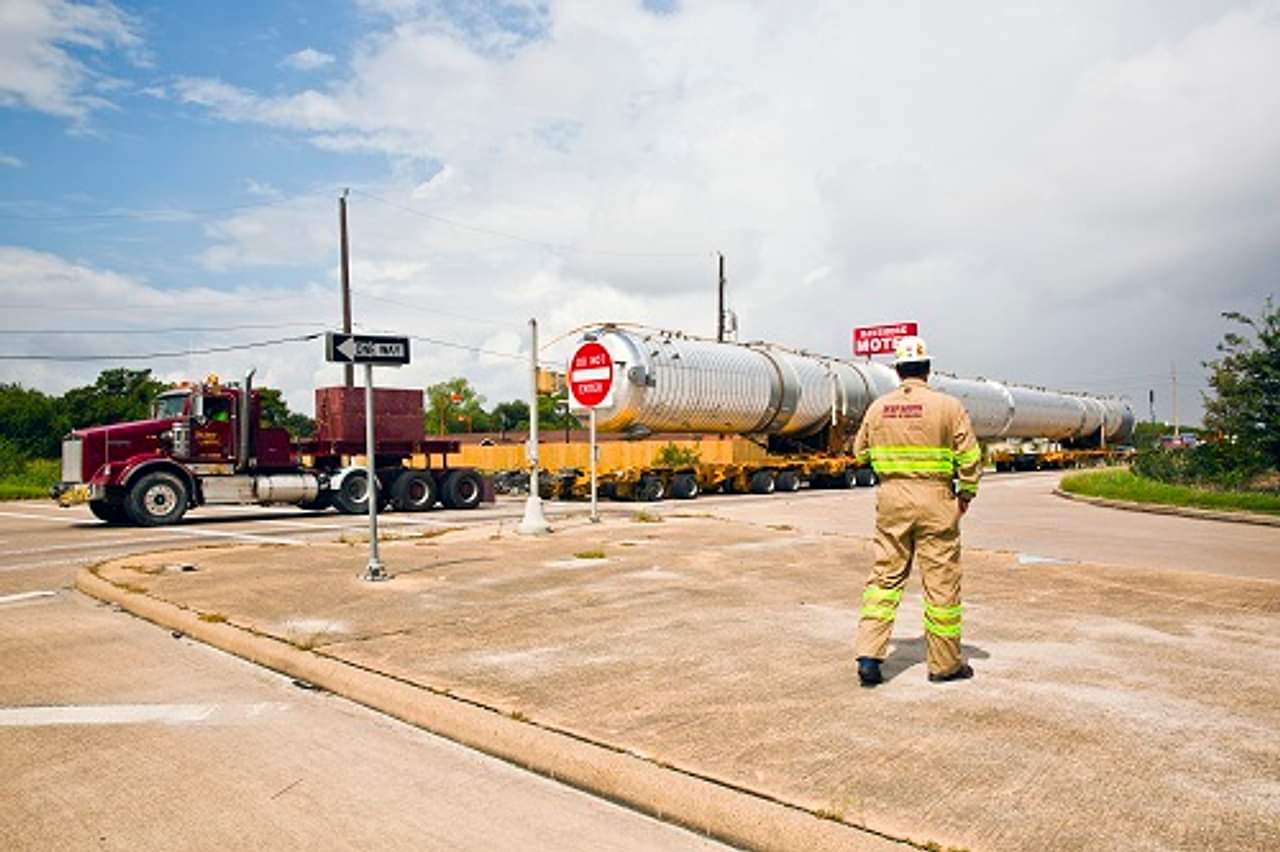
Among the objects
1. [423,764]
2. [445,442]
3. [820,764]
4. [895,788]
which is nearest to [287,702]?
[423,764]

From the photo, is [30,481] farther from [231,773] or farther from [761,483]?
[231,773]

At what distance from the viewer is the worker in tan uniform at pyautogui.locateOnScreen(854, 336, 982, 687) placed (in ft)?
16.6

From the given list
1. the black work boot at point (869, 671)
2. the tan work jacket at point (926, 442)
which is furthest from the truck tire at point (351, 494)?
the black work boot at point (869, 671)

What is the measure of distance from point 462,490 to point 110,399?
197 ft

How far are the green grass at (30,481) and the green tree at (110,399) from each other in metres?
22.3

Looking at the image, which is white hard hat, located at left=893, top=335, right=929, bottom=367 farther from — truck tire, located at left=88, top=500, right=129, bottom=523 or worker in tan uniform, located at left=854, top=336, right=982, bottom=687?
truck tire, located at left=88, top=500, right=129, bottom=523

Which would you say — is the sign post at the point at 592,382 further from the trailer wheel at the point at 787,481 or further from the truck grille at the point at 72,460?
the trailer wheel at the point at 787,481

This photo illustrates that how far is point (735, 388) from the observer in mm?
26359

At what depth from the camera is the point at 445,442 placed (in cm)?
2327

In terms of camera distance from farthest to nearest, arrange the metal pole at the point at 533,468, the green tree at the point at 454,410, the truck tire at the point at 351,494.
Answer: the green tree at the point at 454,410 < the truck tire at the point at 351,494 < the metal pole at the point at 533,468

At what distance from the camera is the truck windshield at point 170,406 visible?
19644mm

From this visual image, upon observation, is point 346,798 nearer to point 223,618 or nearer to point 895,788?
point 895,788

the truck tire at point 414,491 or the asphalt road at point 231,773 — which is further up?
the truck tire at point 414,491

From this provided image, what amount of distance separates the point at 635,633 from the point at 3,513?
23.4 metres
